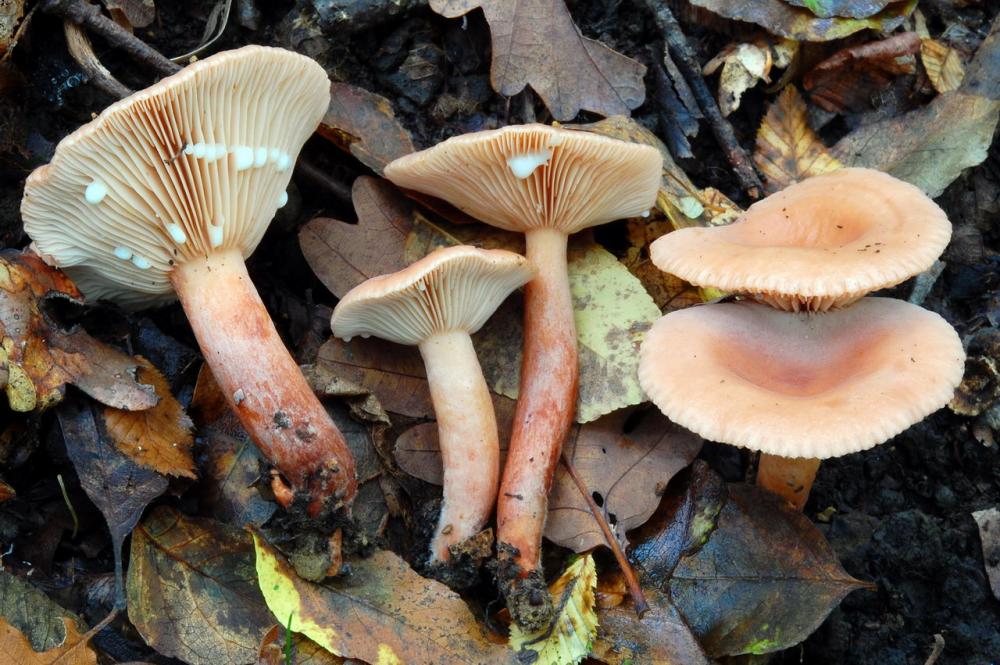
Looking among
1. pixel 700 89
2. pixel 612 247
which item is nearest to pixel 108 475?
pixel 612 247

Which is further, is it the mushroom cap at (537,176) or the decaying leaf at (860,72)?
the decaying leaf at (860,72)

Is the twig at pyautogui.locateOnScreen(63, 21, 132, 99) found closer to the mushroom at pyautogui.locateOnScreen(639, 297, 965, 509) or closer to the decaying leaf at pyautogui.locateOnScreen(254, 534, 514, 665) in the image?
the decaying leaf at pyautogui.locateOnScreen(254, 534, 514, 665)

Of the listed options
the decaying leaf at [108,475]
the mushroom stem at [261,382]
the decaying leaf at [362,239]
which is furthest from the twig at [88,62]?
the decaying leaf at [108,475]

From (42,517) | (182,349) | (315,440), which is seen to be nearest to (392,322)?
(315,440)

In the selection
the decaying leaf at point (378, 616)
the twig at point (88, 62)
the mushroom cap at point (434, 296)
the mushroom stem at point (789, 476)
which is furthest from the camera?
the twig at point (88, 62)

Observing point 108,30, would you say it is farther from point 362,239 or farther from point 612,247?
point 612,247

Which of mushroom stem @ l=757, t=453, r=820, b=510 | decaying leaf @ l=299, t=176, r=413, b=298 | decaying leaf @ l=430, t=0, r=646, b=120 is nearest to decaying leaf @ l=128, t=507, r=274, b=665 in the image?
decaying leaf @ l=299, t=176, r=413, b=298

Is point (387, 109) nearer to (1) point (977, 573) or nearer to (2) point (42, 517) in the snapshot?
(2) point (42, 517)

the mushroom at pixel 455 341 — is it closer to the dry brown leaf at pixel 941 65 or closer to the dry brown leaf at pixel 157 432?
the dry brown leaf at pixel 157 432
